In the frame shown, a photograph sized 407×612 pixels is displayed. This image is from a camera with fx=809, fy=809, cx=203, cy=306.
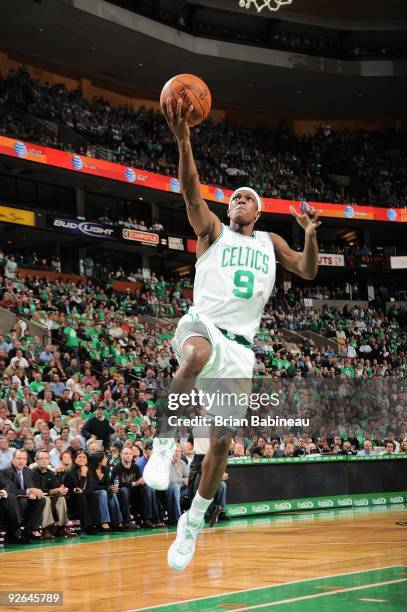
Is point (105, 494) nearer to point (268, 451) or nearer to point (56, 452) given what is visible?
point (56, 452)

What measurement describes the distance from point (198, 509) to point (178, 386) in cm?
116

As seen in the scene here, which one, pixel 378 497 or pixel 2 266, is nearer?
pixel 378 497

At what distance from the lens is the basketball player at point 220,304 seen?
5852 mm

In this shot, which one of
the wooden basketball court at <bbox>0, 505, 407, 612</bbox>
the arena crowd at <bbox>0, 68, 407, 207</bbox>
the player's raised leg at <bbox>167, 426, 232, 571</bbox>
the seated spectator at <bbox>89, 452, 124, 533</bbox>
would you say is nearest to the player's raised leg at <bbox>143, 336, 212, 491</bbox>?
the player's raised leg at <bbox>167, 426, 232, 571</bbox>

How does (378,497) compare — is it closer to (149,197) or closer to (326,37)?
(149,197)

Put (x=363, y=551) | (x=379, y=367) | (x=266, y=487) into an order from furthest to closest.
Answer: (x=379, y=367), (x=266, y=487), (x=363, y=551)

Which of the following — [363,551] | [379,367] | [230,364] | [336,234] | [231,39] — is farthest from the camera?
[336,234]

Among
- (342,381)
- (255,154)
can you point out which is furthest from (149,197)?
(342,381)

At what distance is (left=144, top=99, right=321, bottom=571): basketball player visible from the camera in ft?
19.2

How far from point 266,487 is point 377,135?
111 feet

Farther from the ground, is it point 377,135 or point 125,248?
point 377,135

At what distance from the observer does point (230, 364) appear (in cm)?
602

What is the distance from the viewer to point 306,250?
642 centimetres

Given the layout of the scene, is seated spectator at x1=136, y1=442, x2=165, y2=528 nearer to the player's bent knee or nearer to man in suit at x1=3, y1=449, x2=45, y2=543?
man in suit at x1=3, y1=449, x2=45, y2=543
